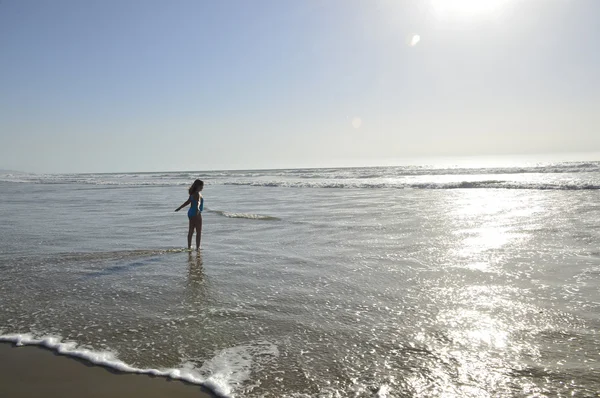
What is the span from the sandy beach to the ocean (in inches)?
4.7

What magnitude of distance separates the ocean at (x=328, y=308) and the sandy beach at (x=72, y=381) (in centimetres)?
12

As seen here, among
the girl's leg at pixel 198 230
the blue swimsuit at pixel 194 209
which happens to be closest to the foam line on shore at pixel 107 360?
the girl's leg at pixel 198 230

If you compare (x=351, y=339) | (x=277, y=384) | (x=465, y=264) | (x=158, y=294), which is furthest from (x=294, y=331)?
(x=465, y=264)

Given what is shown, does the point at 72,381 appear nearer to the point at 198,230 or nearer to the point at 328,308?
the point at 328,308

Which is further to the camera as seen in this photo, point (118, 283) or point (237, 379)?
Result: point (118, 283)

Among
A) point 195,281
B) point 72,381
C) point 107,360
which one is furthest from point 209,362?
point 195,281

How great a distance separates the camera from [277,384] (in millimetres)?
3684

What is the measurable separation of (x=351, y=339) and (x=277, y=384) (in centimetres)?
119

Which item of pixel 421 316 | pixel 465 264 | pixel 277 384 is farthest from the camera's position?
pixel 465 264

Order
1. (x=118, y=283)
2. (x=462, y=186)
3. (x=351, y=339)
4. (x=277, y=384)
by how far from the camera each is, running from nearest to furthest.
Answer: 1. (x=277, y=384)
2. (x=351, y=339)
3. (x=118, y=283)
4. (x=462, y=186)

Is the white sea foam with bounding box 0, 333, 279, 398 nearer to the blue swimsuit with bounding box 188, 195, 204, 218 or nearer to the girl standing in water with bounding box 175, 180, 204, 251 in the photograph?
the girl standing in water with bounding box 175, 180, 204, 251

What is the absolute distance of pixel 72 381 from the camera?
149 inches

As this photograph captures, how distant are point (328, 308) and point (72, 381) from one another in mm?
3169

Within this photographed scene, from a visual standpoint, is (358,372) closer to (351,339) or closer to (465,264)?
(351,339)
